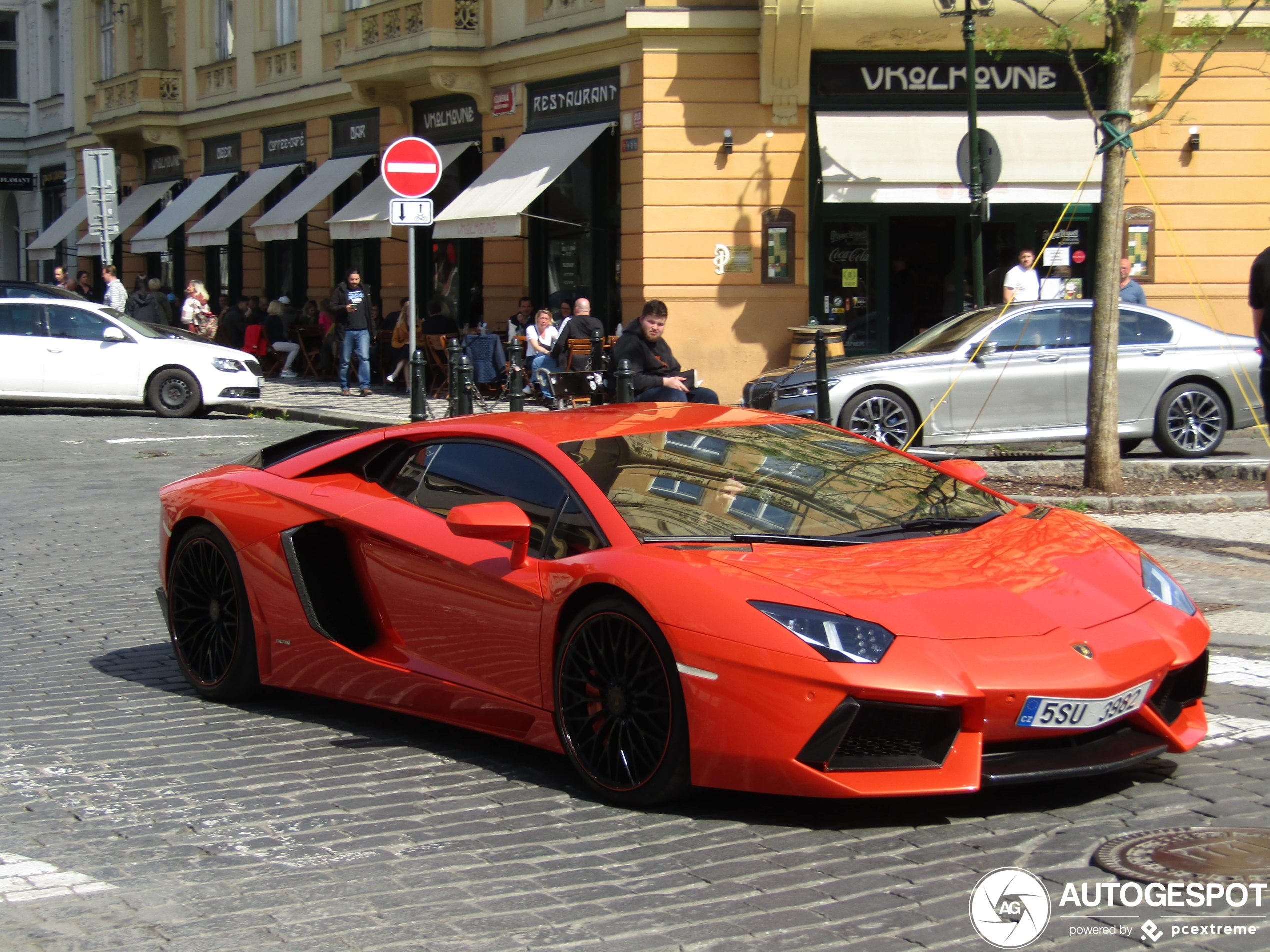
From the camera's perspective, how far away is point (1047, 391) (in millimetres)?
14047

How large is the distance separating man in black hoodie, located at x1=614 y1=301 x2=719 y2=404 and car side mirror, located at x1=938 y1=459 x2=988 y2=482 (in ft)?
18.5

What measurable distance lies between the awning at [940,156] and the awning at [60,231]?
26558 millimetres

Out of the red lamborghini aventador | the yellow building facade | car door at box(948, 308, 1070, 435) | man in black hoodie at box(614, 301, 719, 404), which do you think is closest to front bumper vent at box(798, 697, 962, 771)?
the red lamborghini aventador

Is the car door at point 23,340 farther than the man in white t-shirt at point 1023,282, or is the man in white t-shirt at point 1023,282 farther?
the car door at point 23,340

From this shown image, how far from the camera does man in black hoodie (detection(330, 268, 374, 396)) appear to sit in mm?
23281

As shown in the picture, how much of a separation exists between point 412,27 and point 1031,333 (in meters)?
Result: 14.5

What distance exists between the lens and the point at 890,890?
3.90 meters

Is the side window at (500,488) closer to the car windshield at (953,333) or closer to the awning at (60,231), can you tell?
the car windshield at (953,333)

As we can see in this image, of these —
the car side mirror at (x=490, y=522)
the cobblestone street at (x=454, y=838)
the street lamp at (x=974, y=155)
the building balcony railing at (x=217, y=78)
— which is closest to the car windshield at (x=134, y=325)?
the street lamp at (x=974, y=155)

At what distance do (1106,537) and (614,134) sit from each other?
57.9 ft

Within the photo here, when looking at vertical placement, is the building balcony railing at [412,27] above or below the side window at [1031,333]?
above

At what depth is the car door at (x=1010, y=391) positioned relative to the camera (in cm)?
1402

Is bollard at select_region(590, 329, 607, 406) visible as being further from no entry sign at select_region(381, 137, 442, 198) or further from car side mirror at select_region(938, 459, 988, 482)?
car side mirror at select_region(938, 459, 988, 482)

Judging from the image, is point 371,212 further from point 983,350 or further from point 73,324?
point 983,350
